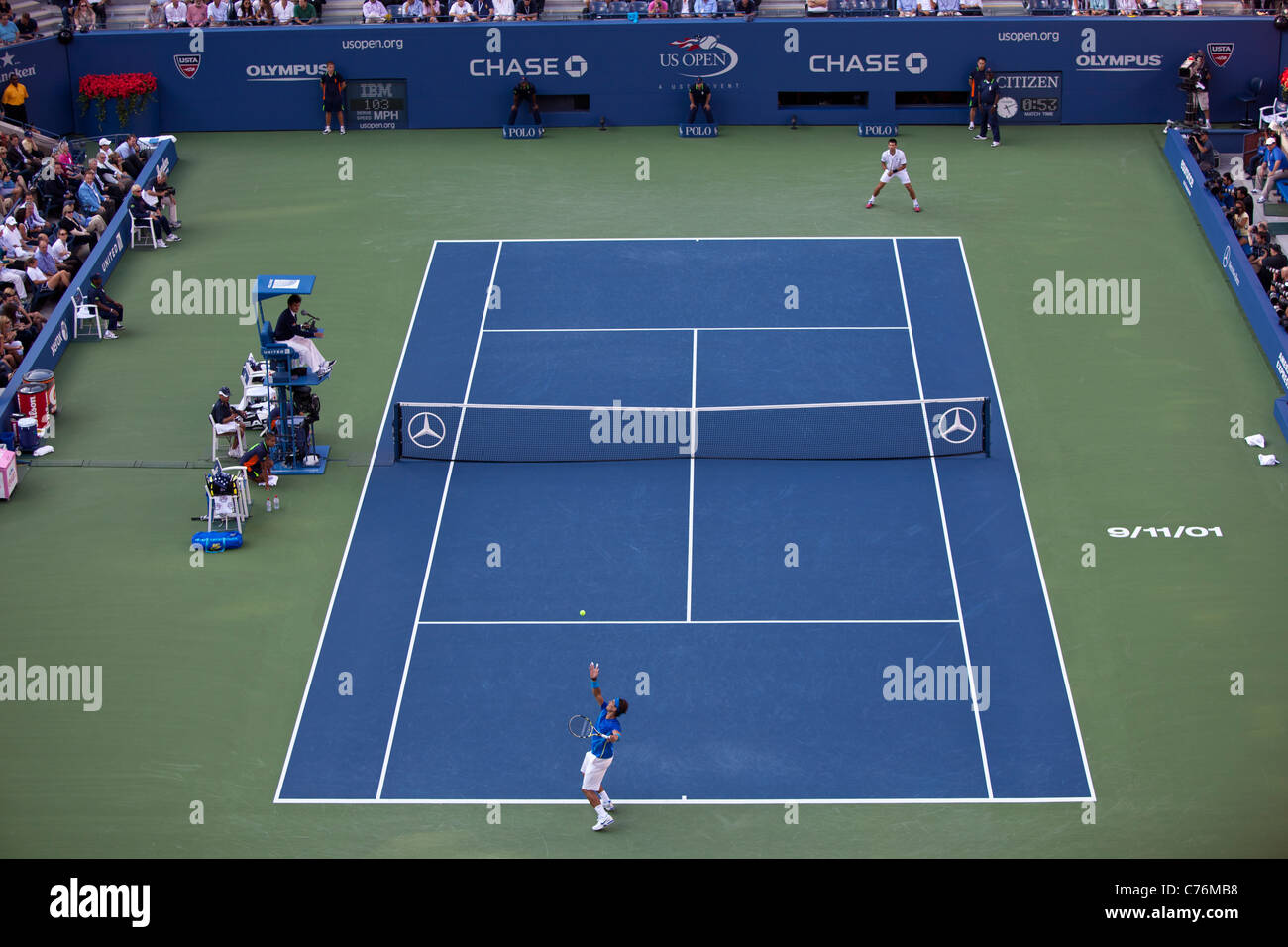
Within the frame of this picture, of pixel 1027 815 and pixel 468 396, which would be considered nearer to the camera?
pixel 1027 815

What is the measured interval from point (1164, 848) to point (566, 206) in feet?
62.7

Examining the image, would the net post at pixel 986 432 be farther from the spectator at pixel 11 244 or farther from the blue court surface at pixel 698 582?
the spectator at pixel 11 244

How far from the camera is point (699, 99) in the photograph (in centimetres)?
4025

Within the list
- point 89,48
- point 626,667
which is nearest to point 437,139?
point 89,48

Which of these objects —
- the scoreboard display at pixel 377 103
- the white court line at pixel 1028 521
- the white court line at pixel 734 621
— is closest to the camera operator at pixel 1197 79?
the white court line at pixel 1028 521

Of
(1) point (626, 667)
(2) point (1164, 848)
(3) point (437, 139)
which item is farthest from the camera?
(3) point (437, 139)

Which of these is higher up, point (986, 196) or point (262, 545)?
point (986, 196)

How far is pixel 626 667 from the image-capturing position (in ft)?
85.0

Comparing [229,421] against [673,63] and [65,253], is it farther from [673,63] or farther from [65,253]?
[673,63]

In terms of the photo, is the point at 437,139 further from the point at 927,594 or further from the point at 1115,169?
the point at 927,594

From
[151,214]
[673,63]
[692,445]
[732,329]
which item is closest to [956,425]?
[692,445]

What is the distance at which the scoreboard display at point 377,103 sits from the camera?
40594 mm

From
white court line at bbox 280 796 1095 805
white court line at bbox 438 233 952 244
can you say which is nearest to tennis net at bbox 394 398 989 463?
white court line at bbox 438 233 952 244

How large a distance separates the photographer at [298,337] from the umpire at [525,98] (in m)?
12.6
